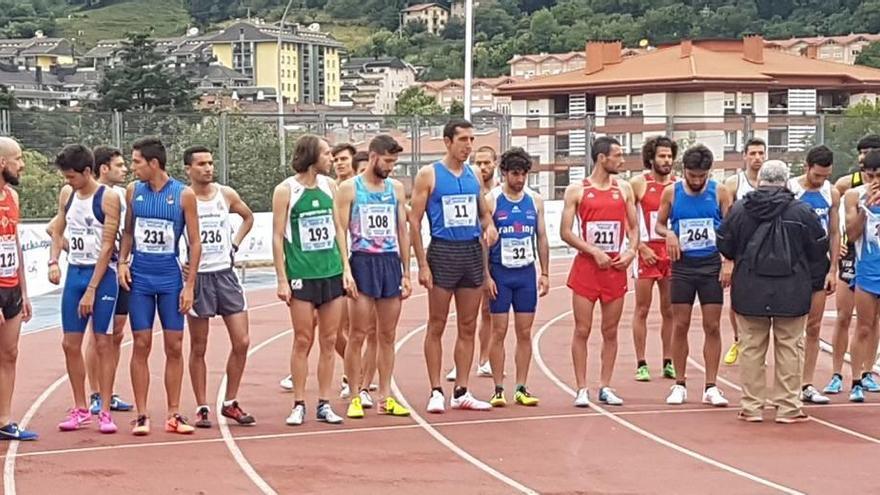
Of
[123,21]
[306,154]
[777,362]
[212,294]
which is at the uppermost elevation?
[123,21]

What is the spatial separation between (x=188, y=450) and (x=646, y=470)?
3044 mm

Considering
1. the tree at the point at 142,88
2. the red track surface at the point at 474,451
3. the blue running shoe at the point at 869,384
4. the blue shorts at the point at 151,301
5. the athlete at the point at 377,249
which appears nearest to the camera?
the red track surface at the point at 474,451

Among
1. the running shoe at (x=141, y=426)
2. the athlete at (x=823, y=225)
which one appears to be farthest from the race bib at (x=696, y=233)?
the running shoe at (x=141, y=426)

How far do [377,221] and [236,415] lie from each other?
1.78 metres

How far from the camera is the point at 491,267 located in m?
11.4

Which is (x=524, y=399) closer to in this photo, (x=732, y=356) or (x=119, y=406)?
(x=119, y=406)

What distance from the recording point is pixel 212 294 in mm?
10297

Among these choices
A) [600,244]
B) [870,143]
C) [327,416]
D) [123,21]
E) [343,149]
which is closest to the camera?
[327,416]

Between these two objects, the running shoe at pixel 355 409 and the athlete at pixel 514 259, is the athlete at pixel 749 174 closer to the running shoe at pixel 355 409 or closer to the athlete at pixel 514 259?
the athlete at pixel 514 259

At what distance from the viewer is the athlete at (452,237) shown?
429 inches

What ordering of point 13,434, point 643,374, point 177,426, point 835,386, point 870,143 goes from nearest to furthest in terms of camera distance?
point 13,434
point 177,426
point 870,143
point 835,386
point 643,374

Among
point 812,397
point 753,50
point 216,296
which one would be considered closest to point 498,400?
point 216,296

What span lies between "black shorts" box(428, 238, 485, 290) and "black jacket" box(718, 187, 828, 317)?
1963 mm

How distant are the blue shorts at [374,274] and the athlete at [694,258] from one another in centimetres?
242
